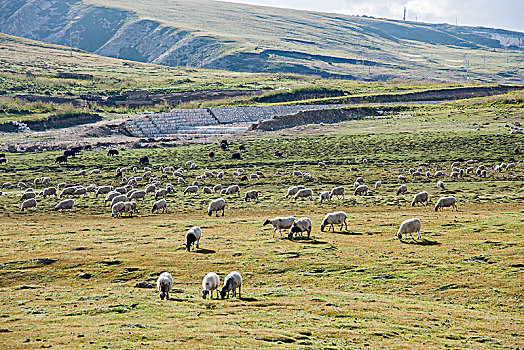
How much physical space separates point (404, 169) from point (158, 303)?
47.1 m

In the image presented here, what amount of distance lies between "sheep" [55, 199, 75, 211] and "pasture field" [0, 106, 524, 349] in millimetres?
802

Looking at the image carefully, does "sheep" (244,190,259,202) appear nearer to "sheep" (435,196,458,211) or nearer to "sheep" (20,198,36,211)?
"sheep" (435,196,458,211)

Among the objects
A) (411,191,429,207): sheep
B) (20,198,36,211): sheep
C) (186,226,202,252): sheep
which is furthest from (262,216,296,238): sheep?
(20,198,36,211): sheep

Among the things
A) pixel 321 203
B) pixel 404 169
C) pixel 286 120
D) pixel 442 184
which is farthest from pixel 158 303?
pixel 286 120

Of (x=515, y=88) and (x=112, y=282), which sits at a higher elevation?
(x=515, y=88)

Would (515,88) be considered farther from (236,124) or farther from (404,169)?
(404,169)

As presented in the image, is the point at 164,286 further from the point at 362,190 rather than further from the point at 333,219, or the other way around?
the point at 362,190

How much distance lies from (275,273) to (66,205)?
2509cm

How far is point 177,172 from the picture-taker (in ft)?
202

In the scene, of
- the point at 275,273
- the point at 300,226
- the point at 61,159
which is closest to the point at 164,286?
the point at 275,273

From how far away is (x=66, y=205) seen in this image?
44.0 m

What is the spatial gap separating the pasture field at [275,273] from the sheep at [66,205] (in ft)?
2.63

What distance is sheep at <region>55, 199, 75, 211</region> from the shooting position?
4394cm

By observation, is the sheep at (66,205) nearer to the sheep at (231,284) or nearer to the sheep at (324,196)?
the sheep at (324,196)
